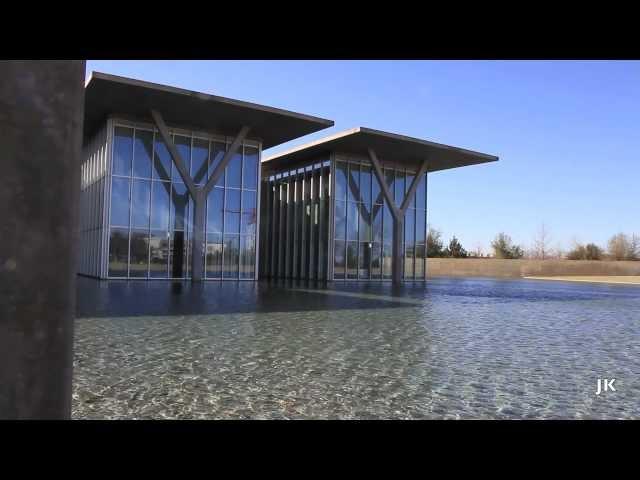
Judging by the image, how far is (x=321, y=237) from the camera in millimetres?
31391


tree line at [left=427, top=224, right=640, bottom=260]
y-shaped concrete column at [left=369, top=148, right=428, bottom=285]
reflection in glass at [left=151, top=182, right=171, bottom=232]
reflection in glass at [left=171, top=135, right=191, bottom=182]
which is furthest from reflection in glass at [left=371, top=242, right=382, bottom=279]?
tree line at [left=427, top=224, right=640, bottom=260]

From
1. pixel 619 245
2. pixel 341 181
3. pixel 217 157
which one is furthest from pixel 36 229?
pixel 619 245

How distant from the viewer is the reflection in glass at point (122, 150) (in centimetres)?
2362

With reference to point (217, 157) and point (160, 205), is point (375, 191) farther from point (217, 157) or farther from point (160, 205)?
point (160, 205)

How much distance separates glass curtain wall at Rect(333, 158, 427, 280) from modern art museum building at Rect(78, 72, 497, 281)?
0.06 meters

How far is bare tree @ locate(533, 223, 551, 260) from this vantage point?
7386 cm

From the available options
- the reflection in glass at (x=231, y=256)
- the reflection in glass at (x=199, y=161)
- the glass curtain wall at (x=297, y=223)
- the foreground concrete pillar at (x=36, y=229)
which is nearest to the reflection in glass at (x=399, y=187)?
the glass curtain wall at (x=297, y=223)

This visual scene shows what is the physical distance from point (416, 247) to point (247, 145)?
12.2 meters

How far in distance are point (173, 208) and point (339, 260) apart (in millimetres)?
9797

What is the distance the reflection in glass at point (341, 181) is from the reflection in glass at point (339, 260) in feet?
8.10

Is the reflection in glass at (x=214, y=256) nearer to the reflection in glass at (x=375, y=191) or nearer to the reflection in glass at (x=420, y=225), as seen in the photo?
the reflection in glass at (x=375, y=191)

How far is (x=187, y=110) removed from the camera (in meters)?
22.8
